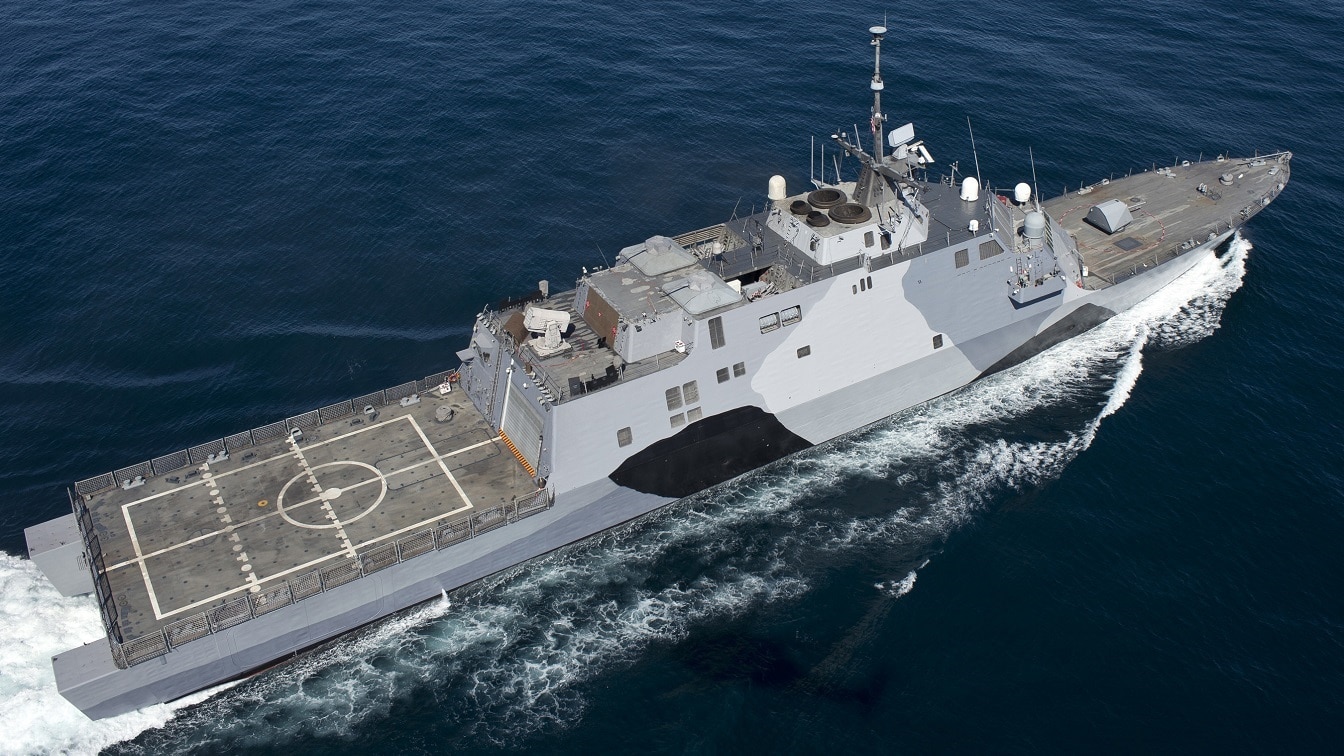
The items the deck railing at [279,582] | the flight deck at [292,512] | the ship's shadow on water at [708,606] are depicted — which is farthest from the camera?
the flight deck at [292,512]

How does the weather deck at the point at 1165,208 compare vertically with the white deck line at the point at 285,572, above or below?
above

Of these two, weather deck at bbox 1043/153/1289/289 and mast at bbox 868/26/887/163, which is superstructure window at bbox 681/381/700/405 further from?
weather deck at bbox 1043/153/1289/289

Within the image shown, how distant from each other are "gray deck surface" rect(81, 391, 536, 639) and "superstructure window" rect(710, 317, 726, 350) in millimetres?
7491

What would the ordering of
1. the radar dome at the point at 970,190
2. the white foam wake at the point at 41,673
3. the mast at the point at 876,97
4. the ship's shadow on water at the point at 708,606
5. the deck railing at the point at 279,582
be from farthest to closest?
the radar dome at the point at 970,190 < the mast at the point at 876,97 < the ship's shadow on water at the point at 708,606 < the deck railing at the point at 279,582 < the white foam wake at the point at 41,673

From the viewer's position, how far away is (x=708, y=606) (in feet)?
107

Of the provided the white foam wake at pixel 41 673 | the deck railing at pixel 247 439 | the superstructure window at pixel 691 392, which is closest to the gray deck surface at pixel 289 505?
the deck railing at pixel 247 439

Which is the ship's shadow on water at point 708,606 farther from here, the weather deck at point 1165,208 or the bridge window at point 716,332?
the weather deck at point 1165,208

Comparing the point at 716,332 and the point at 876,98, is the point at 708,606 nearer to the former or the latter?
the point at 716,332

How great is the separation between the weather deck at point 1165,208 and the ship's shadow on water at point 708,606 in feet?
18.9

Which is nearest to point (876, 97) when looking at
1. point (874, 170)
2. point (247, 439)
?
point (874, 170)

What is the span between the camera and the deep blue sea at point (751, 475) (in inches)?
1160

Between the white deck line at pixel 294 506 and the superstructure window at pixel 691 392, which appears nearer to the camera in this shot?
the white deck line at pixel 294 506

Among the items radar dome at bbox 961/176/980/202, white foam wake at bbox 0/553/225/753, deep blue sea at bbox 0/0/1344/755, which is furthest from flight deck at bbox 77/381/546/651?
radar dome at bbox 961/176/980/202

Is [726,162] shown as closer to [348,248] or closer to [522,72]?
[522,72]
